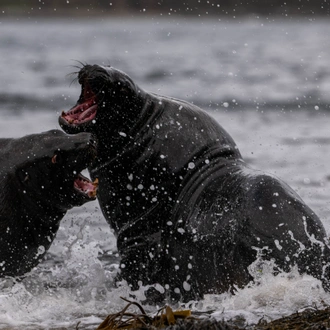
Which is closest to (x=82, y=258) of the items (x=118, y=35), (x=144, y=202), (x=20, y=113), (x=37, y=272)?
(x=37, y=272)

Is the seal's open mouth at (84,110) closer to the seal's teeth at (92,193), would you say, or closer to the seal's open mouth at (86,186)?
the seal's open mouth at (86,186)

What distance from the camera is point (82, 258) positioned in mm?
9422

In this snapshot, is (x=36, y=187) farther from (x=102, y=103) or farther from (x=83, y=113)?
(x=102, y=103)

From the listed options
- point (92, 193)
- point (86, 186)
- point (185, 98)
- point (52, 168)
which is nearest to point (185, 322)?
point (92, 193)

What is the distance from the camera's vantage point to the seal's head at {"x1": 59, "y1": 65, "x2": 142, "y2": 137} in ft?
→ 25.7

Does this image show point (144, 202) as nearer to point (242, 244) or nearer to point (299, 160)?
point (242, 244)

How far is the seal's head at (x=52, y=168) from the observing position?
7688 mm

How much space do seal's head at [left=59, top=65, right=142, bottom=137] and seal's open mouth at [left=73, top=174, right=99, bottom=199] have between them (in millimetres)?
366

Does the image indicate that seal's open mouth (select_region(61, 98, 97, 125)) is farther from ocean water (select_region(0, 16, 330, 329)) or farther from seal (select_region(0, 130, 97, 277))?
ocean water (select_region(0, 16, 330, 329))

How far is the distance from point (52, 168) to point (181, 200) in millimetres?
1029

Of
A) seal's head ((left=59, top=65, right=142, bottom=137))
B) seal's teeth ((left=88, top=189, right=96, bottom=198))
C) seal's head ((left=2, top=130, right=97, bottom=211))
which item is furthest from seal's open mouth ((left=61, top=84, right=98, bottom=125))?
seal's teeth ((left=88, top=189, right=96, bottom=198))

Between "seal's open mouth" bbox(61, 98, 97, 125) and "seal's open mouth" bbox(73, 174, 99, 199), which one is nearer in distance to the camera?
"seal's open mouth" bbox(73, 174, 99, 199)

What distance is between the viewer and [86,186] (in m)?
7.77

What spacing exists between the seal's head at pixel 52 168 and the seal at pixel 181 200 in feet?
0.61
